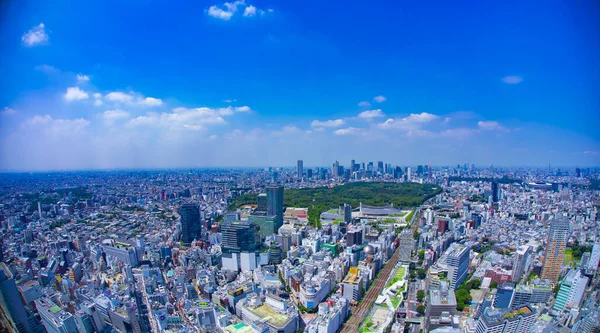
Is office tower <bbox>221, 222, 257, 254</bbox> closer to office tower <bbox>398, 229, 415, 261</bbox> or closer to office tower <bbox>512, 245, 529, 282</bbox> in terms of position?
office tower <bbox>398, 229, 415, 261</bbox>

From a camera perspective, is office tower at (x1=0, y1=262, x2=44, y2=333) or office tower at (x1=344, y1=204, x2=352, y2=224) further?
office tower at (x1=344, y1=204, x2=352, y2=224)

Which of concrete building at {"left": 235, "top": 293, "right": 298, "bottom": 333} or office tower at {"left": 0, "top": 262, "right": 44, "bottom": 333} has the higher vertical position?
office tower at {"left": 0, "top": 262, "right": 44, "bottom": 333}

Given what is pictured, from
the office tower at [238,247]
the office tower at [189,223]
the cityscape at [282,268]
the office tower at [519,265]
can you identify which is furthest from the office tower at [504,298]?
the office tower at [189,223]

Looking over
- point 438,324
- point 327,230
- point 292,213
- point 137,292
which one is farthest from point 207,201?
point 438,324

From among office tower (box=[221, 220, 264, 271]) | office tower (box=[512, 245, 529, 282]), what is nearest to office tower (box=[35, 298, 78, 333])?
office tower (box=[221, 220, 264, 271])

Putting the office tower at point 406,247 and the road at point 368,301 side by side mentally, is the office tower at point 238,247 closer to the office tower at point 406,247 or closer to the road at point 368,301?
the road at point 368,301

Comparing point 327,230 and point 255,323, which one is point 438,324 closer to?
point 255,323

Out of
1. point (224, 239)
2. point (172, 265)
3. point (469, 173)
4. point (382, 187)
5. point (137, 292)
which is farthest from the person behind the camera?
point (469, 173)
